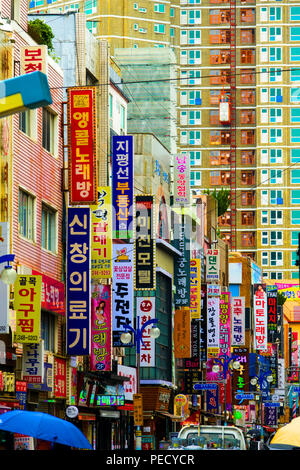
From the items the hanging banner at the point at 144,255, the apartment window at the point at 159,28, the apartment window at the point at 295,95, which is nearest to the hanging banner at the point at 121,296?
the hanging banner at the point at 144,255

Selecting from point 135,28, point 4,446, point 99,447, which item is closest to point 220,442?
point 4,446

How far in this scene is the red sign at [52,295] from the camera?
123 feet

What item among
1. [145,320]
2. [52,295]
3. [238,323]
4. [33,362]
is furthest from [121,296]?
[238,323]

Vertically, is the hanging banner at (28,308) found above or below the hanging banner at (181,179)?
below

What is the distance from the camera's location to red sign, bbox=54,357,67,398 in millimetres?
39281

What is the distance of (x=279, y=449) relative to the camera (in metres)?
17.4

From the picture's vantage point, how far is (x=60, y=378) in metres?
40.1

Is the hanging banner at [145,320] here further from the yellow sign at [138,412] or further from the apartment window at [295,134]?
the apartment window at [295,134]

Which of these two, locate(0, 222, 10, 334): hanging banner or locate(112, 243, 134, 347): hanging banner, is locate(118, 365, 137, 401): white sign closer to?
locate(112, 243, 134, 347): hanging banner

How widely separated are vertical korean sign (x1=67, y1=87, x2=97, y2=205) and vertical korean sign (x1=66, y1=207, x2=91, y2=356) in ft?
3.21

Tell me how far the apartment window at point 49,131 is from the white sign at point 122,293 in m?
7.85

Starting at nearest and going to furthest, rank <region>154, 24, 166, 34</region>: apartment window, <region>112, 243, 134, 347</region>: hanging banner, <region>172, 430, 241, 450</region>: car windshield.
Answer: <region>172, 430, 241, 450</region>: car windshield, <region>112, 243, 134, 347</region>: hanging banner, <region>154, 24, 166, 34</region>: apartment window

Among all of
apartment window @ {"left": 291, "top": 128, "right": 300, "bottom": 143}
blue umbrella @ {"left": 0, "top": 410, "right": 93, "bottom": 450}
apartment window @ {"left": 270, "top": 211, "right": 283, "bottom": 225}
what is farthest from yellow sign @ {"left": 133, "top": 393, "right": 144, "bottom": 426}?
apartment window @ {"left": 291, "top": 128, "right": 300, "bottom": 143}

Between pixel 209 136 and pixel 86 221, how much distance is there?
4933 inches
